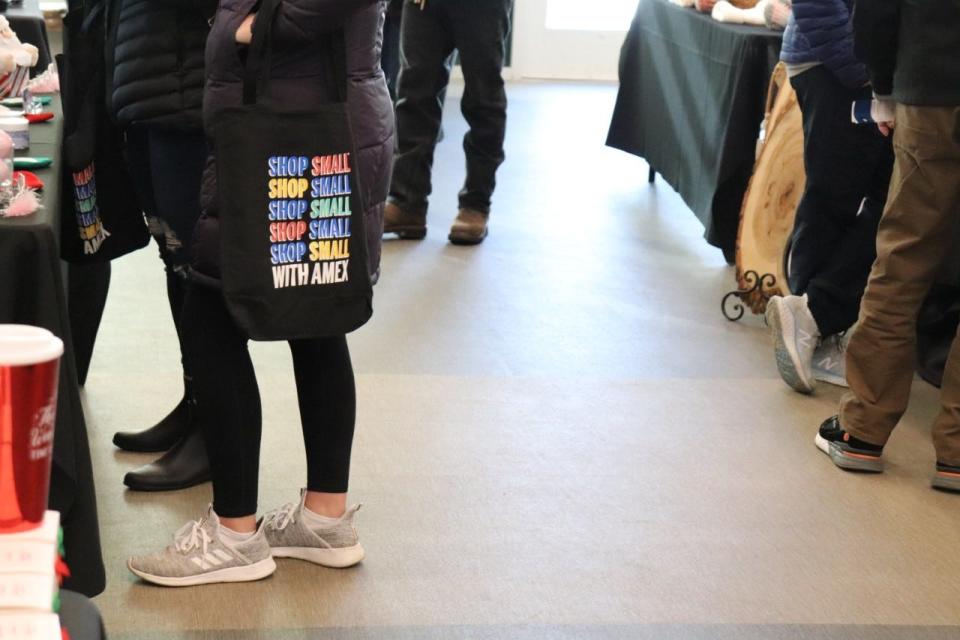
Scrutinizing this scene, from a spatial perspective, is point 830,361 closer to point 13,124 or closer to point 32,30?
point 13,124

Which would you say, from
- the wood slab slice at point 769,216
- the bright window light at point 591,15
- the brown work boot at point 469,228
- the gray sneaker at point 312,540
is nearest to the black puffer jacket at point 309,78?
the gray sneaker at point 312,540

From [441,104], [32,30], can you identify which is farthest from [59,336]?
[441,104]

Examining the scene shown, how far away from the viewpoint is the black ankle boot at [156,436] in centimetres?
246

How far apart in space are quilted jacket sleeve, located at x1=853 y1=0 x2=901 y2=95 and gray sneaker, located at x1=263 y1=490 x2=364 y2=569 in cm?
129

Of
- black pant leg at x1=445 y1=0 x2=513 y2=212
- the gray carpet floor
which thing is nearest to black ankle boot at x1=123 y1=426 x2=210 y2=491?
the gray carpet floor

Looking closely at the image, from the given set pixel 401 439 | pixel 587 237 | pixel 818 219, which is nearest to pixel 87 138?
pixel 401 439

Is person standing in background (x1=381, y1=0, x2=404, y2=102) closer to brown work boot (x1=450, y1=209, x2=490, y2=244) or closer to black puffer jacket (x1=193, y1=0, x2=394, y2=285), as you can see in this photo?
brown work boot (x1=450, y1=209, x2=490, y2=244)

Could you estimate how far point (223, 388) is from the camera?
186 cm

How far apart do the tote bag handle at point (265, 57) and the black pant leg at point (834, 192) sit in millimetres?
1664

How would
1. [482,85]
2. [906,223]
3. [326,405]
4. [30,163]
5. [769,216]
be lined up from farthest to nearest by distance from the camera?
[482,85] < [769,216] < [906,223] < [326,405] < [30,163]

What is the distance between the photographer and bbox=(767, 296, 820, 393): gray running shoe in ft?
9.86

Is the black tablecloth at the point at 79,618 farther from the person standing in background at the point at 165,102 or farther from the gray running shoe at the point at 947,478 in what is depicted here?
the gray running shoe at the point at 947,478

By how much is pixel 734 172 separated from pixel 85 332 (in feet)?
6.65

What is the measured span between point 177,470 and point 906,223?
56.6 inches
